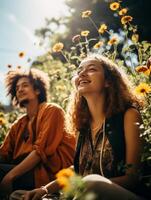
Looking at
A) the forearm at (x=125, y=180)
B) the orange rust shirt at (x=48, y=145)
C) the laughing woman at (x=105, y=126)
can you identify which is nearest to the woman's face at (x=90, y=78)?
the laughing woman at (x=105, y=126)

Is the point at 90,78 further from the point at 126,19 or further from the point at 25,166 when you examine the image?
the point at 126,19

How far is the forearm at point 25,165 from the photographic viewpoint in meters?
3.96

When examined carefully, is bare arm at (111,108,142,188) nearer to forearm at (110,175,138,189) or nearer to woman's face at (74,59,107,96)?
forearm at (110,175,138,189)

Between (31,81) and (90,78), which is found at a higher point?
(31,81)

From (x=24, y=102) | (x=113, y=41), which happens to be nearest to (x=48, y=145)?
(x=24, y=102)

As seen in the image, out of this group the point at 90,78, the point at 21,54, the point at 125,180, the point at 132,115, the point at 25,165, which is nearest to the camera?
the point at 125,180

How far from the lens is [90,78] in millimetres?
3252

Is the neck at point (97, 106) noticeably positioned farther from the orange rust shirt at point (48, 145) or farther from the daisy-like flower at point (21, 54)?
the daisy-like flower at point (21, 54)

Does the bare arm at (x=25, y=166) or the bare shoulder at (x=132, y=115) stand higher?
the bare shoulder at (x=132, y=115)

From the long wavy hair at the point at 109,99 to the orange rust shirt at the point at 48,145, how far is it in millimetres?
452

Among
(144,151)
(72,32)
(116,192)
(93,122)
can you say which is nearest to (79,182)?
(116,192)

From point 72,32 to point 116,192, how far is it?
15.3 metres

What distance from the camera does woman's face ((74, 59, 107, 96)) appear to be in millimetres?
3230

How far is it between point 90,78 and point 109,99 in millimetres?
222
